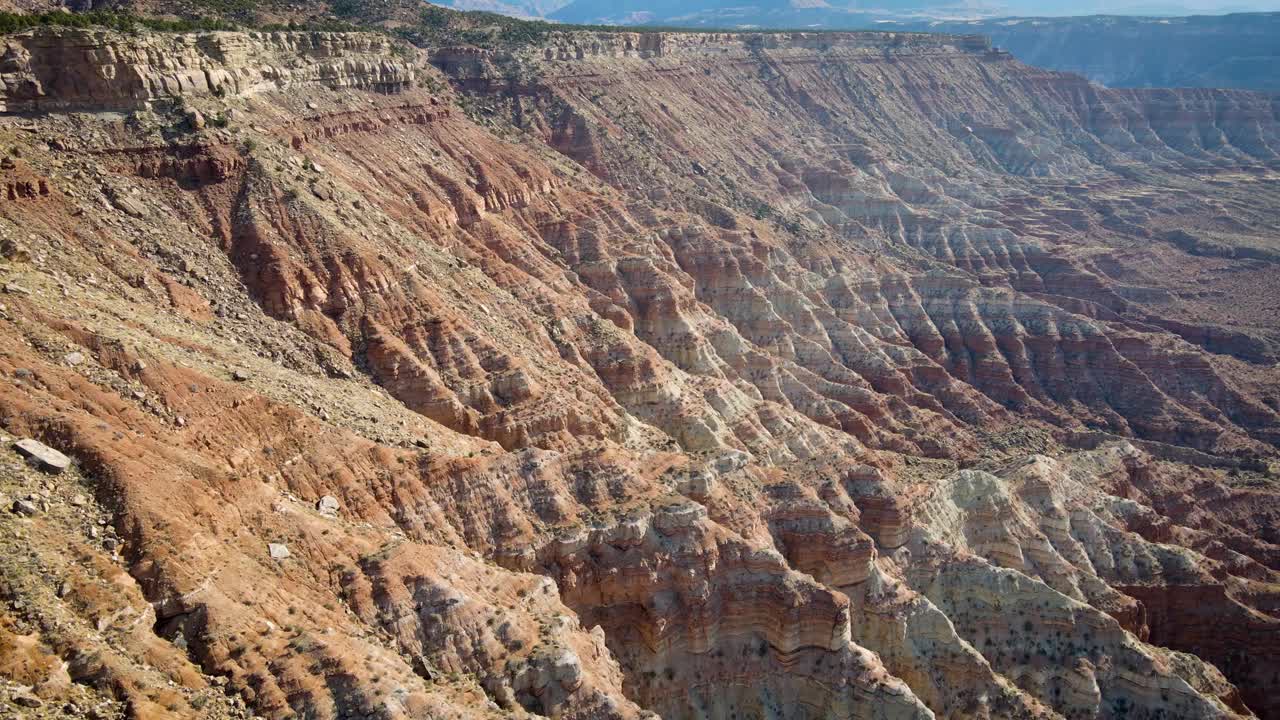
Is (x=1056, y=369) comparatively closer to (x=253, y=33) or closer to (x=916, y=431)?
(x=916, y=431)

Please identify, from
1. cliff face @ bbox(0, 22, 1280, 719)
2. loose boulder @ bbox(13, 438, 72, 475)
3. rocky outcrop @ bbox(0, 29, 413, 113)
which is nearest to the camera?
loose boulder @ bbox(13, 438, 72, 475)

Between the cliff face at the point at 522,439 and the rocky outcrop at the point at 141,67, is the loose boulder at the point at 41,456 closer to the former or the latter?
the cliff face at the point at 522,439

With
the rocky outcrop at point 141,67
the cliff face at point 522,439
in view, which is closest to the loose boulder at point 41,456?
the cliff face at point 522,439

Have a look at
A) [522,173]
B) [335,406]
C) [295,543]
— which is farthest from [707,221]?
[295,543]

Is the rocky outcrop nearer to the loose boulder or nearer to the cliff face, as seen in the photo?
the cliff face

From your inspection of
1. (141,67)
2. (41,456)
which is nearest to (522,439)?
(41,456)

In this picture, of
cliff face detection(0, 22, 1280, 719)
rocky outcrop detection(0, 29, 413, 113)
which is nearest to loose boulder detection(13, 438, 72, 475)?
cliff face detection(0, 22, 1280, 719)

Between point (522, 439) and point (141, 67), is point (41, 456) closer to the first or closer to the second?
Answer: point (522, 439)

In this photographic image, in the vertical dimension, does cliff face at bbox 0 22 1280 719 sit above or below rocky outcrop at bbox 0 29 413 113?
below
